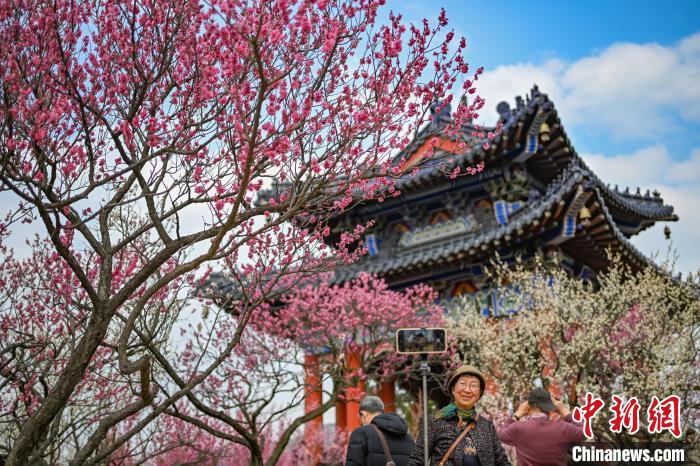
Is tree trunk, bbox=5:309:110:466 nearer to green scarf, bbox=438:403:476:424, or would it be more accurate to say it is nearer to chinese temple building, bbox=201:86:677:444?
green scarf, bbox=438:403:476:424

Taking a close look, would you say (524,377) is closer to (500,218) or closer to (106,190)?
(500,218)

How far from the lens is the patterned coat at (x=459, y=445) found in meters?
4.70

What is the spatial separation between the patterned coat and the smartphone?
0.90m

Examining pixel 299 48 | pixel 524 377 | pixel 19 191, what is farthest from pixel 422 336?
pixel 524 377

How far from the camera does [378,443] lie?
6.15m

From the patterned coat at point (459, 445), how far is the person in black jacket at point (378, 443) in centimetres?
134

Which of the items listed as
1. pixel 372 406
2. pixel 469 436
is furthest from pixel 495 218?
pixel 469 436

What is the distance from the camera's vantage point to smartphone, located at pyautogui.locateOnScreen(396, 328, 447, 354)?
5.71 m

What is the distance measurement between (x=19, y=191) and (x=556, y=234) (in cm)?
1258

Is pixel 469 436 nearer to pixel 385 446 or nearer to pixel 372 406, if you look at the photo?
pixel 385 446

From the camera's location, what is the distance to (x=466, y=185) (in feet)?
61.1

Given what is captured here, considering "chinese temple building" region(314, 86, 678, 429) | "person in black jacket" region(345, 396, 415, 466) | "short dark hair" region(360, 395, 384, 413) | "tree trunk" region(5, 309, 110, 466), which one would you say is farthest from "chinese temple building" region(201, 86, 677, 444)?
"tree trunk" region(5, 309, 110, 466)

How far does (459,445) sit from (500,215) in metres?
13.5

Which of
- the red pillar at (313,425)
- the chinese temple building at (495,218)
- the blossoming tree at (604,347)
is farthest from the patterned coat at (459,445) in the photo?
the red pillar at (313,425)
